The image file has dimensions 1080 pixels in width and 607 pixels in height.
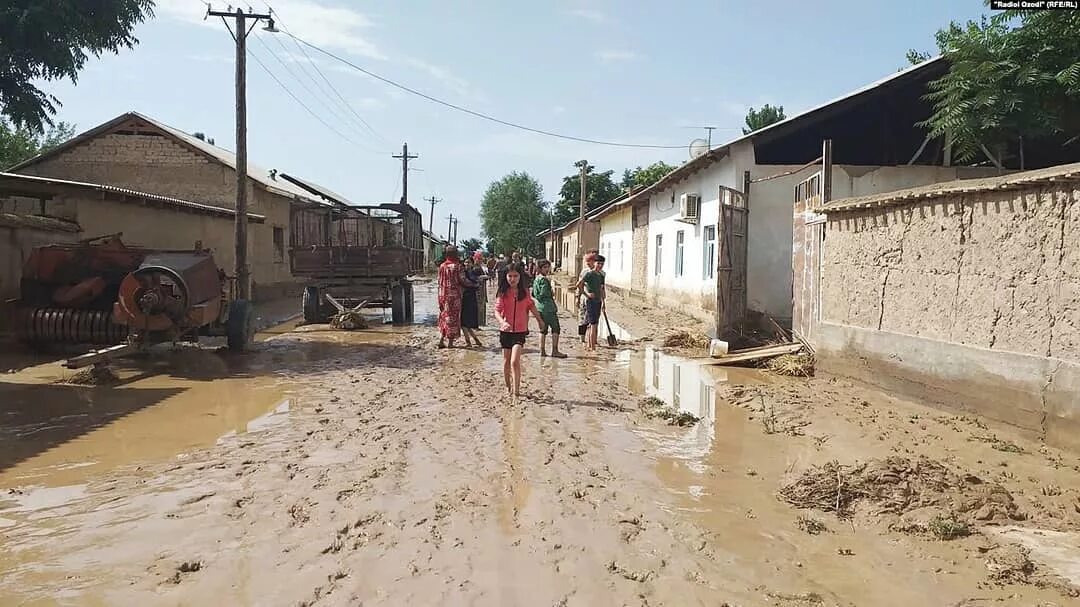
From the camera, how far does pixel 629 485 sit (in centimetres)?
534

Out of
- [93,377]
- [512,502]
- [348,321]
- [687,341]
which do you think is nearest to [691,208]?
[687,341]

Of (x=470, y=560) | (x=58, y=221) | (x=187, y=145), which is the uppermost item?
(x=187, y=145)

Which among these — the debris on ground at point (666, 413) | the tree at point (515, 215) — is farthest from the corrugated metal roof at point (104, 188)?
the tree at point (515, 215)

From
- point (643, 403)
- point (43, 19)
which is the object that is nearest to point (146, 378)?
point (643, 403)

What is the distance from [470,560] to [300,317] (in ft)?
54.7

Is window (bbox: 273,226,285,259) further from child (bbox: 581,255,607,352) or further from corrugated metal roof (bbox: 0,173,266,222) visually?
child (bbox: 581,255,607,352)

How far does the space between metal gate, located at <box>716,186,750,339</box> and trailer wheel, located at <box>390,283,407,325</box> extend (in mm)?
7704

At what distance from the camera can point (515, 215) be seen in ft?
234

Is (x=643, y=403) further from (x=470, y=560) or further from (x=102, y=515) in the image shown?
(x=102, y=515)

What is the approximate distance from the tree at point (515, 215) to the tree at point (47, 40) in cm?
5069

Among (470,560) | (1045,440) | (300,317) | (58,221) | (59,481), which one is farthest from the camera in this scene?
(300,317)

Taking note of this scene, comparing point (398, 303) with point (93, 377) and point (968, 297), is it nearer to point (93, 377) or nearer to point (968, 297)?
point (93, 377)

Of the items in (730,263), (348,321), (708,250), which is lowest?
(348,321)

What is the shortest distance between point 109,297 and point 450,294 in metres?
4.87
